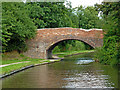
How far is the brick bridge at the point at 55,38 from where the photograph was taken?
1064 inches

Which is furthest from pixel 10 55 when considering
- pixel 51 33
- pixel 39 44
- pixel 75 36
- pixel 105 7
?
pixel 105 7

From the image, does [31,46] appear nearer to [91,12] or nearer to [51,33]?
[51,33]

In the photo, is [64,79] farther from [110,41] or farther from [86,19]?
[86,19]

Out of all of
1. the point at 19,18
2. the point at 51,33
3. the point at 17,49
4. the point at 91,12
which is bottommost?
the point at 17,49

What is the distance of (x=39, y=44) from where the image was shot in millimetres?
28672

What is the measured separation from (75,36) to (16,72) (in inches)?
521

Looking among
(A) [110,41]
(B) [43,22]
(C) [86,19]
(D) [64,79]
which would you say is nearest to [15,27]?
(B) [43,22]

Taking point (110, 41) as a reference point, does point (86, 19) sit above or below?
above

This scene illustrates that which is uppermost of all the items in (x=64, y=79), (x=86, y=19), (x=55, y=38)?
(x=86, y=19)

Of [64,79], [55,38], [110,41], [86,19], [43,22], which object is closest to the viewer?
[64,79]

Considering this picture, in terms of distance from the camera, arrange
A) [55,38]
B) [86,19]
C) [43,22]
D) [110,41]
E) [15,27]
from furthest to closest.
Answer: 1. [86,19]
2. [43,22]
3. [55,38]
4. [15,27]
5. [110,41]

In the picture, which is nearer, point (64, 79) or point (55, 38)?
point (64, 79)

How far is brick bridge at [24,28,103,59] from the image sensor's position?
88.6 feet

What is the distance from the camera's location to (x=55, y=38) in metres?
28.0
